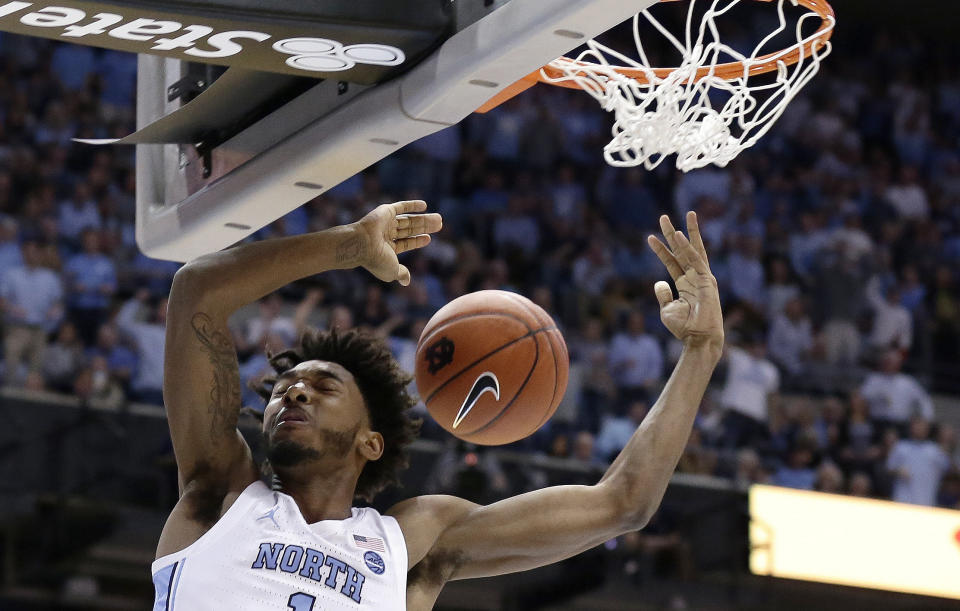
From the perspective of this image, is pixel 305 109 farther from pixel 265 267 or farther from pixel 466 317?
pixel 466 317

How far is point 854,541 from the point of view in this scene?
8.33 meters

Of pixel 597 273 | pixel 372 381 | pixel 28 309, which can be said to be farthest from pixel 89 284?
pixel 372 381

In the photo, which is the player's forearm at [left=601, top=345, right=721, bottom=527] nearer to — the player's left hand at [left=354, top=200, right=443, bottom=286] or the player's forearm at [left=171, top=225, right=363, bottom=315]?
the player's left hand at [left=354, top=200, right=443, bottom=286]

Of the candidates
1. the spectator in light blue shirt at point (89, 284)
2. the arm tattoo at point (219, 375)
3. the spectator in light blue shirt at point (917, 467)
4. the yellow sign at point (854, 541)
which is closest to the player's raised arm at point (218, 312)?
the arm tattoo at point (219, 375)

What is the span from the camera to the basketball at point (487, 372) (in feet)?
9.84

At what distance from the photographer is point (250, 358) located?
25.4 feet

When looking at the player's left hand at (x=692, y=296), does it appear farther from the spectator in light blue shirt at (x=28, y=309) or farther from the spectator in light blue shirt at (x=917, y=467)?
the spectator in light blue shirt at (x=917, y=467)

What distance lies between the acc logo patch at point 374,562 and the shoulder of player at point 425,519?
0.10 m

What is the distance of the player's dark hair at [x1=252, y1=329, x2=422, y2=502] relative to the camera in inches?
124

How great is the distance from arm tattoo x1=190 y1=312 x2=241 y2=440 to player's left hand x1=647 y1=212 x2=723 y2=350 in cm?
91

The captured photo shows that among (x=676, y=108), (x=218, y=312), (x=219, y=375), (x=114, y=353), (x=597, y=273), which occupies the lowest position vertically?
(x=597, y=273)

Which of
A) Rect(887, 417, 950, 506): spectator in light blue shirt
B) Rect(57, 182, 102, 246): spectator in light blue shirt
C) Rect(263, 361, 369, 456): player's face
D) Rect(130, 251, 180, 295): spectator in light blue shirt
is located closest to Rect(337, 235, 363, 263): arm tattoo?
Rect(263, 361, 369, 456): player's face

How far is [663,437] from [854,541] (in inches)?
232

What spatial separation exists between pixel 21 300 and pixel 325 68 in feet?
18.1
